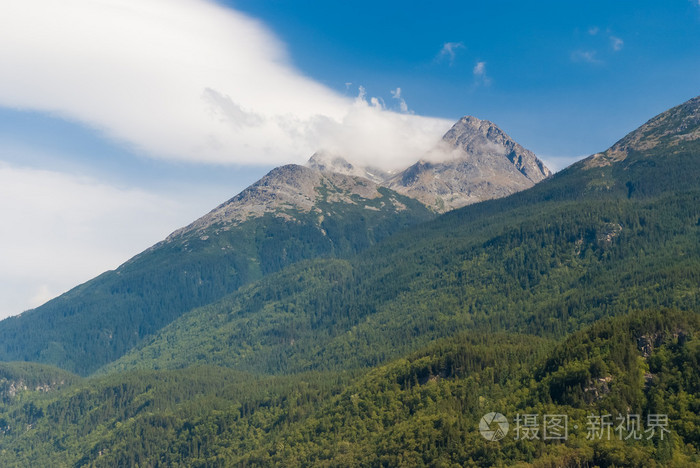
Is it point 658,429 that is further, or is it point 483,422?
point 483,422

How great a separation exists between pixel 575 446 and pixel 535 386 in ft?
113

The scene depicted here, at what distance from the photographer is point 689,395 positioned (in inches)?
6516

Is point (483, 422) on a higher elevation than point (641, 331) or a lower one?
lower

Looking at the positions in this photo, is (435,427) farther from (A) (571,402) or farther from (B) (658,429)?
(B) (658,429)

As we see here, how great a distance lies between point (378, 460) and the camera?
197 meters

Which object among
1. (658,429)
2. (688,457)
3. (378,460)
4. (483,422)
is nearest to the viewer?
(688,457)

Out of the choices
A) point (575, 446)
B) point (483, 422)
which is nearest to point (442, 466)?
point (483, 422)

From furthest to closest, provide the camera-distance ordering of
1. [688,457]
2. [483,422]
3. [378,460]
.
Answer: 1. [378,460]
2. [483,422]
3. [688,457]

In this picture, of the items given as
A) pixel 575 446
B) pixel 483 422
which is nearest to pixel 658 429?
pixel 575 446

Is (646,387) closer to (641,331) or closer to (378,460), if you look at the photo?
(641,331)

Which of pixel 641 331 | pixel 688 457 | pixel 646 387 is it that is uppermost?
pixel 641 331

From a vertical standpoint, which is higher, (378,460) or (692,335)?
(692,335)

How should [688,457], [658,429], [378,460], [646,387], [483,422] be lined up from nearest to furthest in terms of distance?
[688,457] < [658,429] < [646,387] < [483,422] < [378,460]

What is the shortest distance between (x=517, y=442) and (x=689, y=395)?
44055 mm
